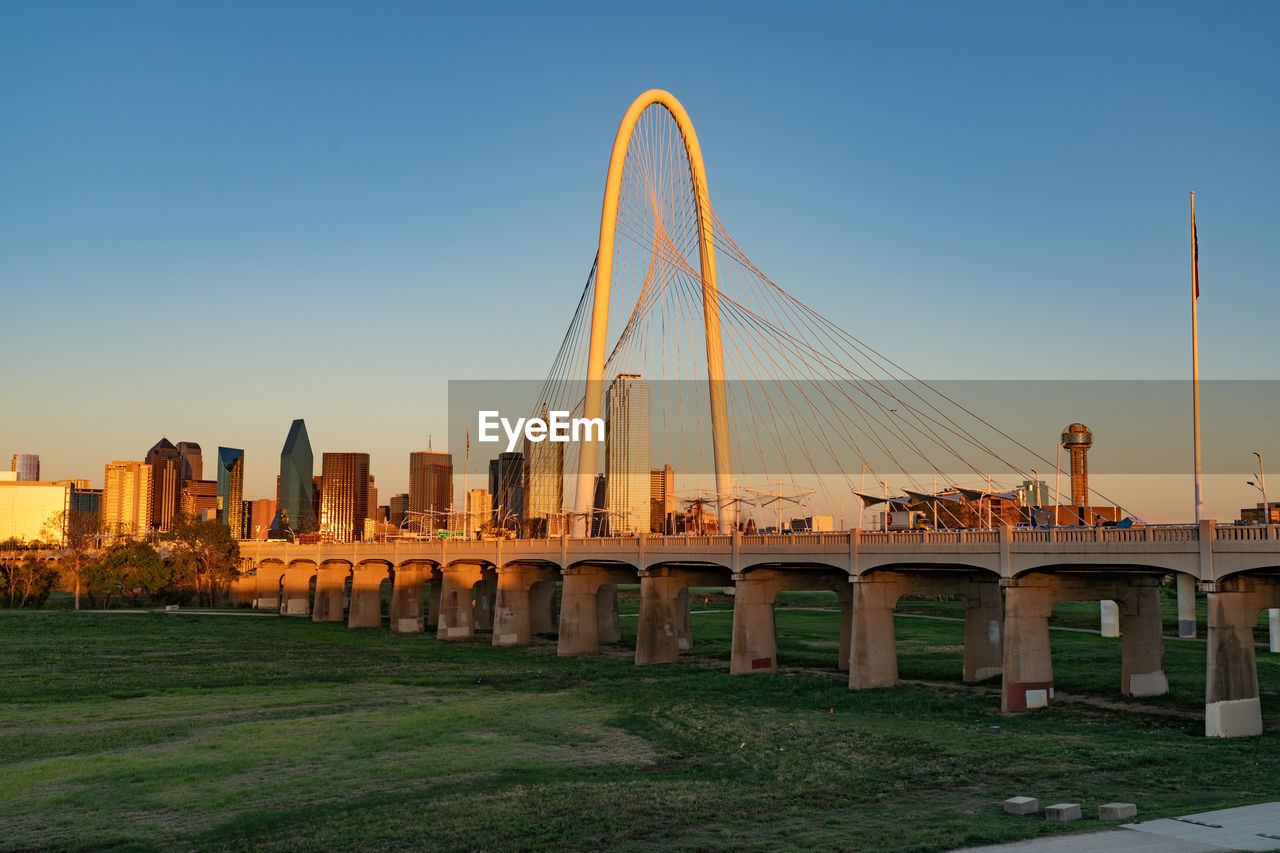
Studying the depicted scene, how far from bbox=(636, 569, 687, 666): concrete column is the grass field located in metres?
6.10

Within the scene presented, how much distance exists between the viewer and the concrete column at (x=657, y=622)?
240 ft

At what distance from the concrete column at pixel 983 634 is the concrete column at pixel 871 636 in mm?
5624

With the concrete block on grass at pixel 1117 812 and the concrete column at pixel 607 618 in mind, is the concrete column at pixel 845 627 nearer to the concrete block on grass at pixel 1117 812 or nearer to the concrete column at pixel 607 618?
the concrete column at pixel 607 618

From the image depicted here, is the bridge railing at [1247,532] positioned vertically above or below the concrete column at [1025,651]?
above

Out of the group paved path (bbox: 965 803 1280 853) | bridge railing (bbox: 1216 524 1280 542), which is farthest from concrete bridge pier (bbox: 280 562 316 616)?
paved path (bbox: 965 803 1280 853)

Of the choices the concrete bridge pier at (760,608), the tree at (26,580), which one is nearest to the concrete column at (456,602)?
the concrete bridge pier at (760,608)

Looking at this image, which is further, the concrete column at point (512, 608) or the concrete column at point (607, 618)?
the concrete column at point (607, 618)

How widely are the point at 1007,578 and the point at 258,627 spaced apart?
82.5 meters

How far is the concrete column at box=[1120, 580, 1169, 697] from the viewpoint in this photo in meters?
51.4

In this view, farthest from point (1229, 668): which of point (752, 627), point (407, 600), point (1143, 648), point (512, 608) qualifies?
point (407, 600)

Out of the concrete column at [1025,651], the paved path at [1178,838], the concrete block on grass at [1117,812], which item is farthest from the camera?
the concrete column at [1025,651]

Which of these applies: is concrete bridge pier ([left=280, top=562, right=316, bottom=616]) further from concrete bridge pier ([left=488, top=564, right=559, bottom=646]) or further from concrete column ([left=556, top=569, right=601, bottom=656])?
concrete column ([left=556, top=569, right=601, bottom=656])

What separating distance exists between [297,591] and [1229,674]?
398ft

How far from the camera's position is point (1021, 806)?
26.4m
